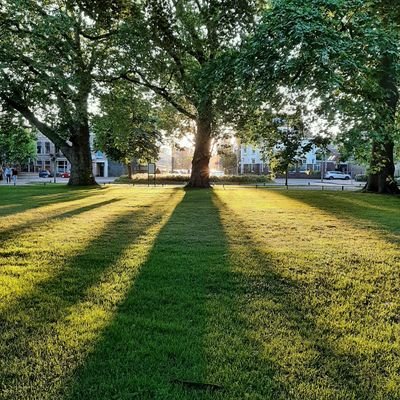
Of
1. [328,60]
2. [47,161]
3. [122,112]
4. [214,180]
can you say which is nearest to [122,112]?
[122,112]

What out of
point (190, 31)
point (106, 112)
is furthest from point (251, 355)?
point (106, 112)

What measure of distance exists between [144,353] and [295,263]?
2984 mm

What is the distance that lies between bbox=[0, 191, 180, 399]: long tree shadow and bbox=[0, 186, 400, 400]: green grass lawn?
0.01 metres

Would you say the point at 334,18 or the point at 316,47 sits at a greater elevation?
the point at 334,18

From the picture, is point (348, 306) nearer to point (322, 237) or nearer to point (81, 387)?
point (81, 387)

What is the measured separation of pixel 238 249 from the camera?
6.12m

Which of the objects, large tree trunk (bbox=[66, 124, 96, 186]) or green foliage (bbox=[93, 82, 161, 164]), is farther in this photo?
large tree trunk (bbox=[66, 124, 96, 186])

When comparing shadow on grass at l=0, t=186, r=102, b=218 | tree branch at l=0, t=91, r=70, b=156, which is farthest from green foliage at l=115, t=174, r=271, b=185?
shadow on grass at l=0, t=186, r=102, b=218

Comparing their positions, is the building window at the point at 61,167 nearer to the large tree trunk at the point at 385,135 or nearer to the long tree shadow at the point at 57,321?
the large tree trunk at the point at 385,135

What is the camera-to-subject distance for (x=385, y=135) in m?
7.35

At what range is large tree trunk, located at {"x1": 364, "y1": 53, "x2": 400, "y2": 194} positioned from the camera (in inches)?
282

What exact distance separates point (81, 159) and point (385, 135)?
19601 mm

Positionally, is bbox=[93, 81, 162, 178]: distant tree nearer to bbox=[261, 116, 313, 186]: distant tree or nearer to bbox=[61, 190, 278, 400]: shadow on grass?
bbox=[261, 116, 313, 186]: distant tree

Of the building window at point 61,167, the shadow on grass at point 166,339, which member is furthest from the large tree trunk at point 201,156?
the building window at point 61,167
